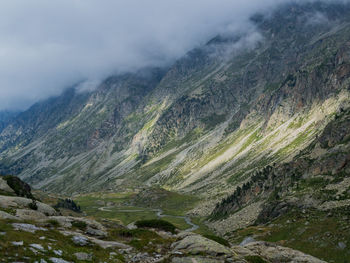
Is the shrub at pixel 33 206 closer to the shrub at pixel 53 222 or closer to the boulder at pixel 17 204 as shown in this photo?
the boulder at pixel 17 204

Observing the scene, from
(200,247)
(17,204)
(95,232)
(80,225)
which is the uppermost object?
(17,204)

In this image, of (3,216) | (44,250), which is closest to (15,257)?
(44,250)

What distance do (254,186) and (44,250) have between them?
138m

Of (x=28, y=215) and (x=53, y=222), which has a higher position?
(x=28, y=215)

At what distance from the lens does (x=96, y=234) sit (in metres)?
36.8

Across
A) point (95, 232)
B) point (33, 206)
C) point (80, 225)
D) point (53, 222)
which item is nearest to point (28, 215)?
point (53, 222)

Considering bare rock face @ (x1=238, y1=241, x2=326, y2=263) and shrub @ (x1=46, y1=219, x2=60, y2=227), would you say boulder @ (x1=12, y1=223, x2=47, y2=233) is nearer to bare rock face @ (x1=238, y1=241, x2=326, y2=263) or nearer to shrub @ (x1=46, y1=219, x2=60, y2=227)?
shrub @ (x1=46, y1=219, x2=60, y2=227)

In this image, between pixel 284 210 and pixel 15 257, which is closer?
pixel 15 257

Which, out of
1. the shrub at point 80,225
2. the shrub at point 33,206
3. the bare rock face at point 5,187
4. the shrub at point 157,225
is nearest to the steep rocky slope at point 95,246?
the shrub at point 80,225

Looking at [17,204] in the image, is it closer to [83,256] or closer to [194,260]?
[83,256]

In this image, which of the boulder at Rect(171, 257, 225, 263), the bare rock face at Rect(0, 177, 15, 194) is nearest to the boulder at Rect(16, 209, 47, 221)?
the boulder at Rect(171, 257, 225, 263)

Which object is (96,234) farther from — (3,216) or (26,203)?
(26,203)

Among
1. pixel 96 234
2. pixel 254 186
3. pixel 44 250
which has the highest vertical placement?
pixel 44 250

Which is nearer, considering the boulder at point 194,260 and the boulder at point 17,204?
the boulder at point 194,260
